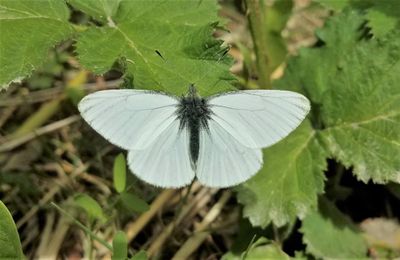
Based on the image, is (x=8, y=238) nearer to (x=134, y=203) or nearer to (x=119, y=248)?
(x=119, y=248)

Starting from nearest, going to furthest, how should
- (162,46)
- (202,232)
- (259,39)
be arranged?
(162,46)
(259,39)
(202,232)

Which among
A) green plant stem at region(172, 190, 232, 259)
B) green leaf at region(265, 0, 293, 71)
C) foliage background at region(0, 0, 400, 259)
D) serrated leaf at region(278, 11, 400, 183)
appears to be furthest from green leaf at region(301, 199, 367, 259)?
green leaf at region(265, 0, 293, 71)

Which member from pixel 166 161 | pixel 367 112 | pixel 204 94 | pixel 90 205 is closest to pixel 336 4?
pixel 367 112

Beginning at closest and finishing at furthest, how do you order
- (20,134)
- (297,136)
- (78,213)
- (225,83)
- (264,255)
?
(225,83) → (264,255) → (297,136) → (78,213) → (20,134)

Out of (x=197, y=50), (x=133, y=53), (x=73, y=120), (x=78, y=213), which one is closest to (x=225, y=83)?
(x=197, y=50)

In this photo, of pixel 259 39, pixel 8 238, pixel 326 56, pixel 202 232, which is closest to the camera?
pixel 8 238

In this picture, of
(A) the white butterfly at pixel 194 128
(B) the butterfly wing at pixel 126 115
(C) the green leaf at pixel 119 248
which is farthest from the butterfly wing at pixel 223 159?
(C) the green leaf at pixel 119 248

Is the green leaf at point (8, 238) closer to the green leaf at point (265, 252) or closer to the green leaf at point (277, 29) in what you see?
the green leaf at point (265, 252)

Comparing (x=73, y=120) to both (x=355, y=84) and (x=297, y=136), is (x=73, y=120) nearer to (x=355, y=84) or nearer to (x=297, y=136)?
(x=297, y=136)
